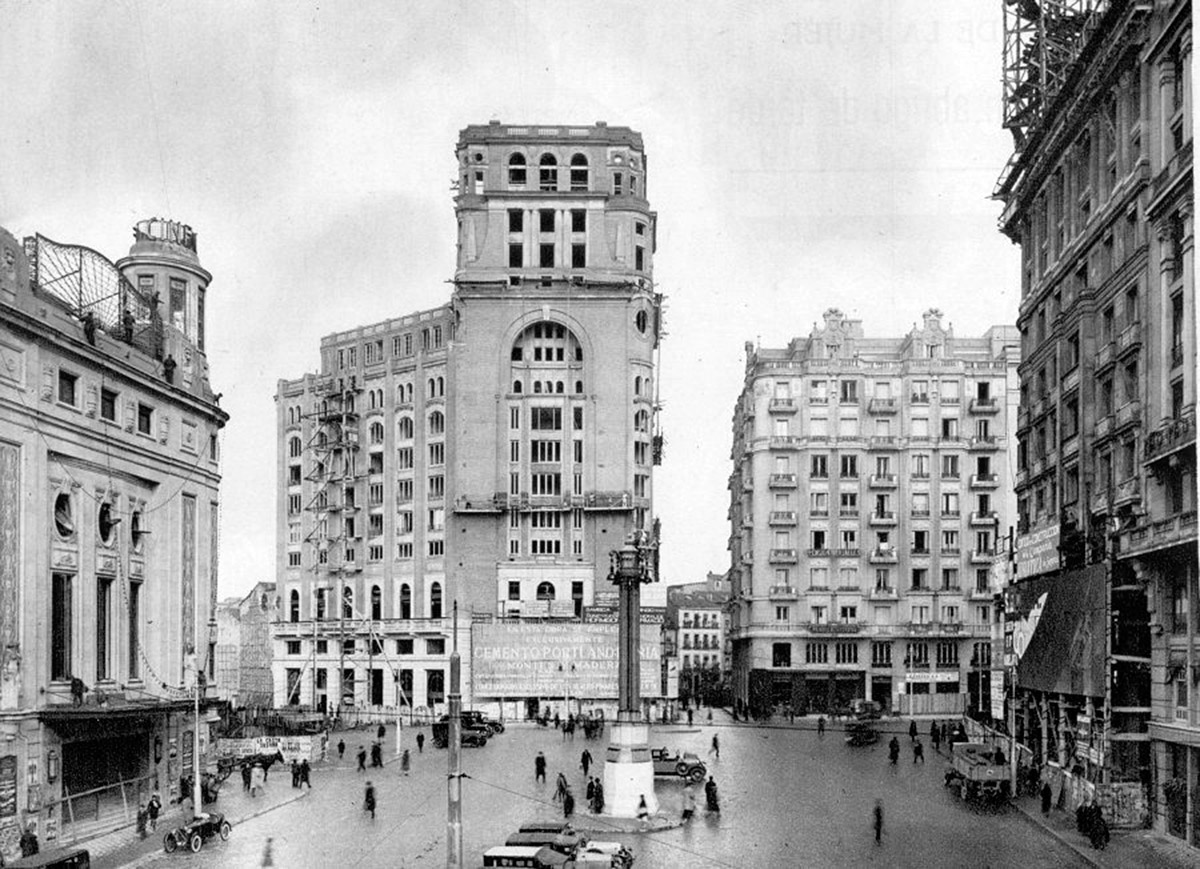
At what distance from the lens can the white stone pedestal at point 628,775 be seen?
47875 millimetres

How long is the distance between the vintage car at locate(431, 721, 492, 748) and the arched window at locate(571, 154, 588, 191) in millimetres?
48224

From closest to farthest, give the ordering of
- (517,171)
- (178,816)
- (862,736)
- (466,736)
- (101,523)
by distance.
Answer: (101,523) → (178,816) → (862,736) → (466,736) → (517,171)

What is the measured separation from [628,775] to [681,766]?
40.0 ft

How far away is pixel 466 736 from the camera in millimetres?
80562

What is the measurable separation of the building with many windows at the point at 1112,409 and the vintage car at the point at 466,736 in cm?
3066

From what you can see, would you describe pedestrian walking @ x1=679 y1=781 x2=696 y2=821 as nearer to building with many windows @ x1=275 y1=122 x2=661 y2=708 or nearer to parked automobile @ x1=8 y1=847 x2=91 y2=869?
parked automobile @ x1=8 y1=847 x2=91 y2=869

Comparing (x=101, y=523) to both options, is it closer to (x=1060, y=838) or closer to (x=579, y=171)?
(x=1060, y=838)

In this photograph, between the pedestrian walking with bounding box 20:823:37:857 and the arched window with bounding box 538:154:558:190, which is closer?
the pedestrian walking with bounding box 20:823:37:857

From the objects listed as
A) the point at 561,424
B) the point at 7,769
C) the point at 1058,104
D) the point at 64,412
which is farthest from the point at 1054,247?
the point at 561,424

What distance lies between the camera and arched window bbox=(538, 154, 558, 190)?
113562 millimetres

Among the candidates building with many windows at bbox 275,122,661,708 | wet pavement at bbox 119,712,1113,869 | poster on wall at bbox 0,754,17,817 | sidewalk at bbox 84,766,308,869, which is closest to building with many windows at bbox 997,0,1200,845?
wet pavement at bbox 119,712,1113,869

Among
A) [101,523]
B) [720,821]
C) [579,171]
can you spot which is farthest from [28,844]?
[579,171]

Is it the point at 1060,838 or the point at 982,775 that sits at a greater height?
the point at 982,775

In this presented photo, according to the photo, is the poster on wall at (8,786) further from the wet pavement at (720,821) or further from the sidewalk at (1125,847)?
the sidewalk at (1125,847)
